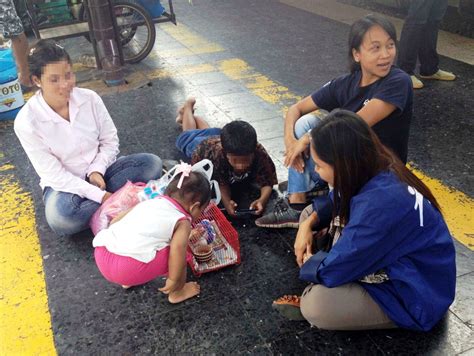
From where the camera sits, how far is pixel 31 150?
2699mm

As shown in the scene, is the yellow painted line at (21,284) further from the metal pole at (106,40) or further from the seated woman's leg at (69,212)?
the metal pole at (106,40)

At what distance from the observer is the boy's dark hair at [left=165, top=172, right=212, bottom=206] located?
2.24 metres

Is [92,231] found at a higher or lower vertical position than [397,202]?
lower

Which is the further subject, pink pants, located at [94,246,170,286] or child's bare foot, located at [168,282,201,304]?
child's bare foot, located at [168,282,201,304]

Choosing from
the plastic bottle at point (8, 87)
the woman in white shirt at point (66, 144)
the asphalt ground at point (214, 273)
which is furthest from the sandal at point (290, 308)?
the plastic bottle at point (8, 87)

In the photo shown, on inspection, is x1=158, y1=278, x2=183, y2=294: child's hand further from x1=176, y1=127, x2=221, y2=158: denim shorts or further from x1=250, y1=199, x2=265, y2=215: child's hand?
x1=176, y1=127, x2=221, y2=158: denim shorts

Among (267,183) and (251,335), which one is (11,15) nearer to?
(267,183)

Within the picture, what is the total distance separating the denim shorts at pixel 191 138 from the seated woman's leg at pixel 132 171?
41cm

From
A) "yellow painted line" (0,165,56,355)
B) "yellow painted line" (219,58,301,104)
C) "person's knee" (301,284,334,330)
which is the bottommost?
"yellow painted line" (219,58,301,104)

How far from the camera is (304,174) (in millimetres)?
2734

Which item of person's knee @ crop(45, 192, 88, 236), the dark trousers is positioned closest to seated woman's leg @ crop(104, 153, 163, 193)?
person's knee @ crop(45, 192, 88, 236)

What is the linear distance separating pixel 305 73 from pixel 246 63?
30.3 inches

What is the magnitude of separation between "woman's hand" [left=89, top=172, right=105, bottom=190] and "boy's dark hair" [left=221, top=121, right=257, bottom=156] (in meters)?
0.76

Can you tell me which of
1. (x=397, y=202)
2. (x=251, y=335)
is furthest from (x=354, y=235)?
(x=251, y=335)
